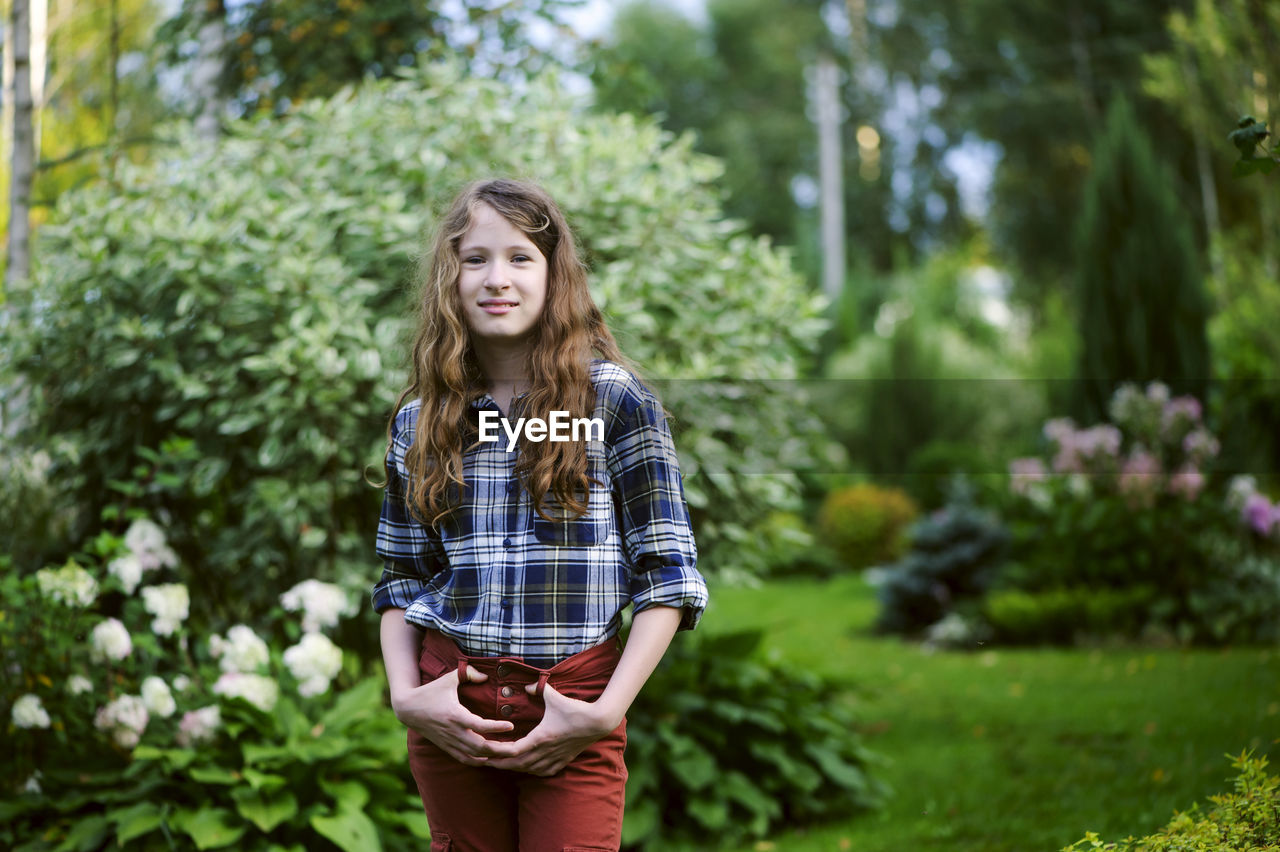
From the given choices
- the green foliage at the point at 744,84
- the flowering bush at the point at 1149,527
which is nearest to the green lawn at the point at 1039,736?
the flowering bush at the point at 1149,527

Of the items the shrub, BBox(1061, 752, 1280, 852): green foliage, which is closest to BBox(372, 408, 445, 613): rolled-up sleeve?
BBox(1061, 752, 1280, 852): green foliage

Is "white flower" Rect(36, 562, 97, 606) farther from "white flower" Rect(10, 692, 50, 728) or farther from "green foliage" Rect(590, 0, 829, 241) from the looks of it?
"green foliage" Rect(590, 0, 829, 241)

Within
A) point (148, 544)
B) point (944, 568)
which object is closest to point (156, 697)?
point (148, 544)

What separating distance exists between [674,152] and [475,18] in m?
1.86

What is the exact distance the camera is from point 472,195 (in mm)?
1700

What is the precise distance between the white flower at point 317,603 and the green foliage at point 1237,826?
2.13m

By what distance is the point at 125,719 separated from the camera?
287 cm

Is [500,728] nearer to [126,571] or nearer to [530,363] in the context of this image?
[530,363]

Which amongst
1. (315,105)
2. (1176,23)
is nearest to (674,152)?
(315,105)

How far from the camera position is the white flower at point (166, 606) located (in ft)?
10.0

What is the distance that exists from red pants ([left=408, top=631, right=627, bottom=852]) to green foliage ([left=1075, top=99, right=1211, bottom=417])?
7332 millimetres

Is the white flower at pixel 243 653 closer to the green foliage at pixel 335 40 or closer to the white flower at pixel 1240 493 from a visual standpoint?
the green foliage at pixel 335 40

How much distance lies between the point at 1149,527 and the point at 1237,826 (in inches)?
187

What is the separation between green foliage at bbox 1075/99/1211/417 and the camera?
801 centimetres
